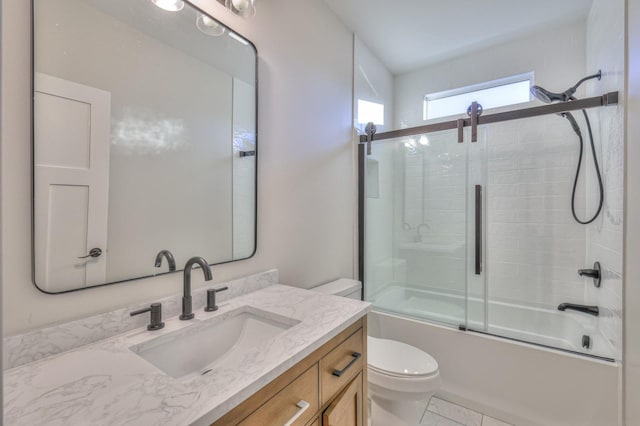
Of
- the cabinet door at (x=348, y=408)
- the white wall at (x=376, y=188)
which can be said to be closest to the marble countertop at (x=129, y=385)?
the cabinet door at (x=348, y=408)

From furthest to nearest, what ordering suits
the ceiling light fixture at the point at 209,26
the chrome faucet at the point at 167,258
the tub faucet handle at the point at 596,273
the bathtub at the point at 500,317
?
1. the bathtub at the point at 500,317
2. the tub faucet handle at the point at 596,273
3. the ceiling light fixture at the point at 209,26
4. the chrome faucet at the point at 167,258

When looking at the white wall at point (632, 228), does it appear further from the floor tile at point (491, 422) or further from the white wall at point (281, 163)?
the white wall at point (281, 163)

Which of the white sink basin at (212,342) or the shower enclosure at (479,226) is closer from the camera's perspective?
the white sink basin at (212,342)

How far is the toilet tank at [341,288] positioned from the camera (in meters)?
1.94

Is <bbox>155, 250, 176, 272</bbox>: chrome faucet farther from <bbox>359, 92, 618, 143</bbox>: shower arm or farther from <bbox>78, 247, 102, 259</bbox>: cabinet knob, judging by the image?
<bbox>359, 92, 618, 143</bbox>: shower arm

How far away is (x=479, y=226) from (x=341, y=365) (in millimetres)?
1604

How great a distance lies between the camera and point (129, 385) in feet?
2.52

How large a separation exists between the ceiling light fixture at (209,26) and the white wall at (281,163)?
0.15 feet

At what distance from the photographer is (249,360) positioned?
872mm

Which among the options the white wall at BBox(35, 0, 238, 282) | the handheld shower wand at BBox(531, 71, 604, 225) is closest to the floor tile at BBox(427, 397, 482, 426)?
the handheld shower wand at BBox(531, 71, 604, 225)

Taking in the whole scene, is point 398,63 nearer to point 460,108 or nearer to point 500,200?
point 460,108

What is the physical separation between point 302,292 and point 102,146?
3.09 ft

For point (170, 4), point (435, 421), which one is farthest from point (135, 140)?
point (435, 421)

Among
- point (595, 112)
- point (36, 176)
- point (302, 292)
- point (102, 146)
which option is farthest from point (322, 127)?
point (595, 112)
